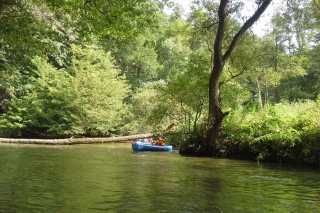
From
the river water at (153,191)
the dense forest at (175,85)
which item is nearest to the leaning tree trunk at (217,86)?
the dense forest at (175,85)

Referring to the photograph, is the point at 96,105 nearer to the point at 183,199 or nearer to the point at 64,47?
the point at 64,47

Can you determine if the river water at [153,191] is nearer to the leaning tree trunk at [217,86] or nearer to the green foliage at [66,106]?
the leaning tree trunk at [217,86]

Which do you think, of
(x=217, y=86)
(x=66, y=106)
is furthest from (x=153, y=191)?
(x=66, y=106)

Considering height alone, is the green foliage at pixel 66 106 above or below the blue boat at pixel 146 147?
above

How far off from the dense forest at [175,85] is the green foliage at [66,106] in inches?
3.0

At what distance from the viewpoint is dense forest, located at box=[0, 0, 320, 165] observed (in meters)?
10.2

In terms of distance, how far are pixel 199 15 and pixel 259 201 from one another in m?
11.4

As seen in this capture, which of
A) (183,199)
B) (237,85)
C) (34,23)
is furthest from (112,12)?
(237,85)

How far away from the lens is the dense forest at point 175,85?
10.2 meters

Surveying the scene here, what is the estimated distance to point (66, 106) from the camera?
24031mm

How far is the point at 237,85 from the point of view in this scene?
46.0 ft

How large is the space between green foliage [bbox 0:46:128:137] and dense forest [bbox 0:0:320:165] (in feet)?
0.25

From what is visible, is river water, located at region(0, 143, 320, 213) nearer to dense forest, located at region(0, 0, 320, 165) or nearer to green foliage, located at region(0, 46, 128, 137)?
dense forest, located at region(0, 0, 320, 165)

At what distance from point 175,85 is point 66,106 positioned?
487 inches
